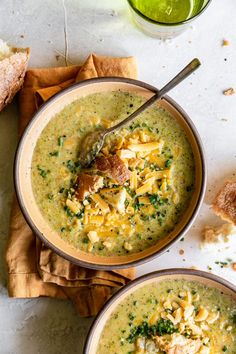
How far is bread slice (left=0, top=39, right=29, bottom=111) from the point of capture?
2803 mm

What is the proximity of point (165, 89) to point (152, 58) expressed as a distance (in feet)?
1.39

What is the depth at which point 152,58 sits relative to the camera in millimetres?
3041

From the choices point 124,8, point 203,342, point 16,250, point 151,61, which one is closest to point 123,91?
point 151,61

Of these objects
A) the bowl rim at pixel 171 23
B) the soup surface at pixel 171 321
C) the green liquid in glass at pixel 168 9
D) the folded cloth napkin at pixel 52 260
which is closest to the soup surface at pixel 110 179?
the folded cloth napkin at pixel 52 260

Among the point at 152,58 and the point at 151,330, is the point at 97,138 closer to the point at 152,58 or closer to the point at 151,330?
the point at 152,58

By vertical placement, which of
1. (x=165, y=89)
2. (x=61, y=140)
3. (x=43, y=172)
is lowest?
(x=43, y=172)

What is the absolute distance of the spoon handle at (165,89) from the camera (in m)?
2.61

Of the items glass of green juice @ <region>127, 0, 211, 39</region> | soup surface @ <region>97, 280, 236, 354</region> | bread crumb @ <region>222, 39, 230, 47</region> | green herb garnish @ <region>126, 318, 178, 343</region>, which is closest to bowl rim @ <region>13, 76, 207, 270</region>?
soup surface @ <region>97, 280, 236, 354</region>

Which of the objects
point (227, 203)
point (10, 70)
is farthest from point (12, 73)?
point (227, 203)

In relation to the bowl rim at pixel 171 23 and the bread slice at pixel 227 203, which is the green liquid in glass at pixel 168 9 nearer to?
the bowl rim at pixel 171 23

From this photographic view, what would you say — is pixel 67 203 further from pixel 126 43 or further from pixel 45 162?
pixel 126 43

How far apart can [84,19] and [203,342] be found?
1615mm

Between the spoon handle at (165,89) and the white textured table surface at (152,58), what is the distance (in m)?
0.35

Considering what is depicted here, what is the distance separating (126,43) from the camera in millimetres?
3051
